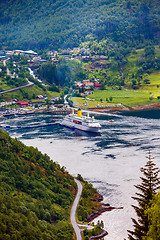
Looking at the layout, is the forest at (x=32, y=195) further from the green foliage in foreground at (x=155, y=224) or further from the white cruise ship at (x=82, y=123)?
the white cruise ship at (x=82, y=123)

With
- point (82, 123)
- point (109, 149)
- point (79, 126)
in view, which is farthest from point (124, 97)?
point (109, 149)

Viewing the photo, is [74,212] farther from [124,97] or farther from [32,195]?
[124,97]

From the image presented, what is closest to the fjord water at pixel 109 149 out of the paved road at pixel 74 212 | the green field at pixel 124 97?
the paved road at pixel 74 212

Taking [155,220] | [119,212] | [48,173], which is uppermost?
[155,220]

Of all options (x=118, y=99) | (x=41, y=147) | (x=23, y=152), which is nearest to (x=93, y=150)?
(x=41, y=147)

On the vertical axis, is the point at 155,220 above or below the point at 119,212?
above

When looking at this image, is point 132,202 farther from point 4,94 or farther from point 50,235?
point 4,94

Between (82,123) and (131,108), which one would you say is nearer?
(82,123)
